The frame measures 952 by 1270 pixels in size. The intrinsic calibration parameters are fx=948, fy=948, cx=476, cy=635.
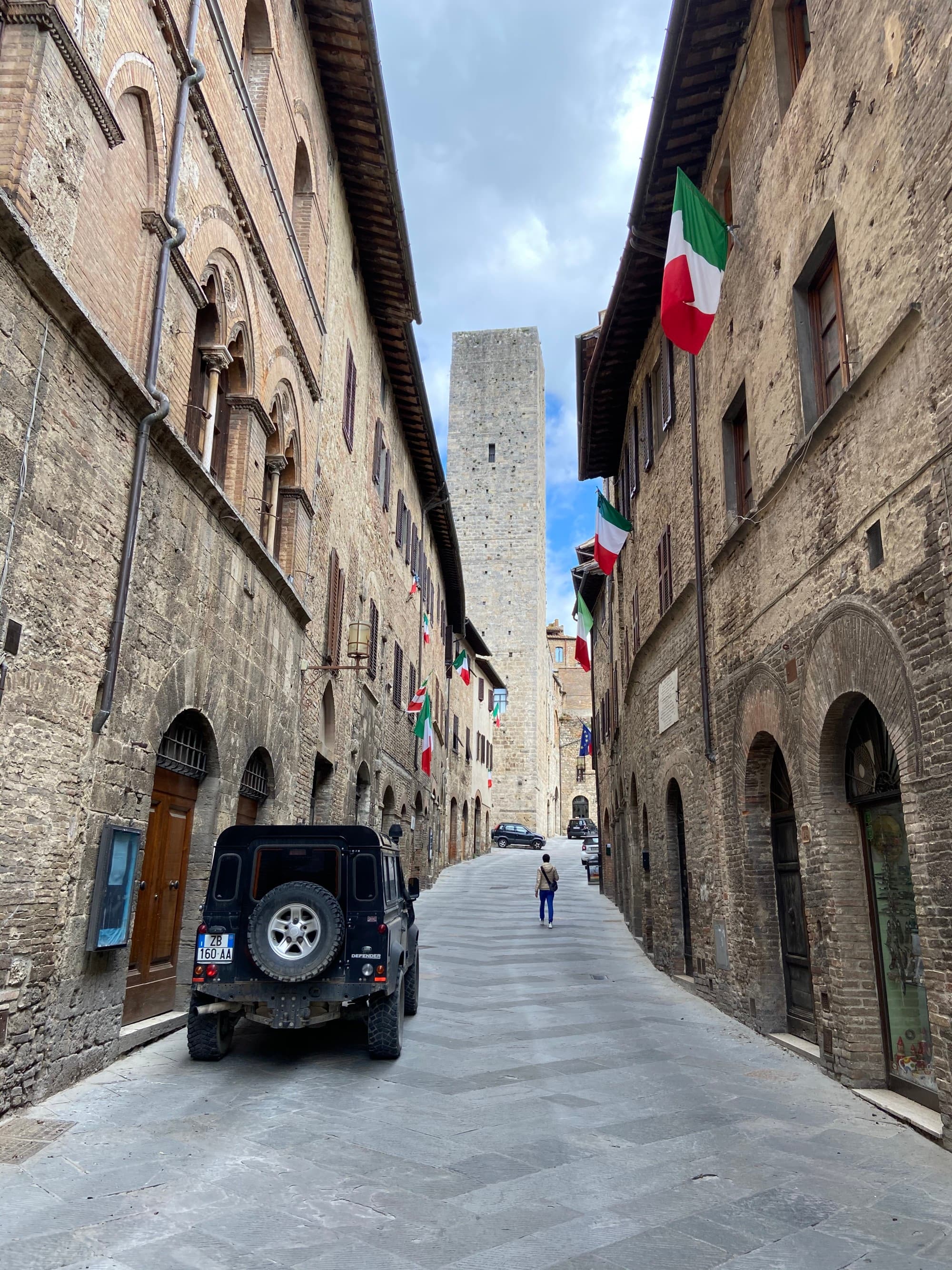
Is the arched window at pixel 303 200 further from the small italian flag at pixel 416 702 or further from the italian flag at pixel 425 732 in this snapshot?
the italian flag at pixel 425 732

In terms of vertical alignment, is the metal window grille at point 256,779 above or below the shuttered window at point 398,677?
below

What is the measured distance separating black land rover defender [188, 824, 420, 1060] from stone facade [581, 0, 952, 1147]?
139 inches

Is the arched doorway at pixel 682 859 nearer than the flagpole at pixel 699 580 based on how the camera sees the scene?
No

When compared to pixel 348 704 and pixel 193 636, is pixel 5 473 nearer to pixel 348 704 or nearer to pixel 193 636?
pixel 193 636

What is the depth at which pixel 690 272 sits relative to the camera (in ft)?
32.0

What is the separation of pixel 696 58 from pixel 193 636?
27.9 feet

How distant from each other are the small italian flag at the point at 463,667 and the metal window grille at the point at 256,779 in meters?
21.6

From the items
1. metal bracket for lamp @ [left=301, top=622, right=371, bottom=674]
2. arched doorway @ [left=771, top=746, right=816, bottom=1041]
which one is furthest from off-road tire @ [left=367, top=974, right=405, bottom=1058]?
metal bracket for lamp @ [left=301, top=622, right=371, bottom=674]

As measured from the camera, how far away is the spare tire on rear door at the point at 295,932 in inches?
277

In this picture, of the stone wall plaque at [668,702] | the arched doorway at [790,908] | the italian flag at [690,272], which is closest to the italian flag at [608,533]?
the stone wall plaque at [668,702]

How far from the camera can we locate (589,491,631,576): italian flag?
56.7ft

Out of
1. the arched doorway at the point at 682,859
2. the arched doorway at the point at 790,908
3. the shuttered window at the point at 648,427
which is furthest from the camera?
the shuttered window at the point at 648,427

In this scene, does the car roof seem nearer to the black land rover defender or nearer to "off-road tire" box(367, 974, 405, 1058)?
the black land rover defender

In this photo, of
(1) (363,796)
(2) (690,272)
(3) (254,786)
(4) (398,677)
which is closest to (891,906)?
(2) (690,272)
